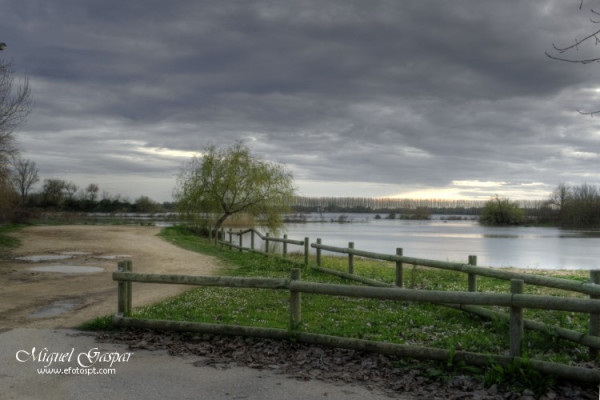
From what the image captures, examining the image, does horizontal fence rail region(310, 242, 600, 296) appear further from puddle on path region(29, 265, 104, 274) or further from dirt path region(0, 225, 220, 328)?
puddle on path region(29, 265, 104, 274)

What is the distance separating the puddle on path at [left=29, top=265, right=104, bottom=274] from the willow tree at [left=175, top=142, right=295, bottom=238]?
17632mm

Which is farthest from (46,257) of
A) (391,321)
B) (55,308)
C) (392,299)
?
(392,299)

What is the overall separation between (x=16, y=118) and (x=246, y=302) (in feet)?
71.7

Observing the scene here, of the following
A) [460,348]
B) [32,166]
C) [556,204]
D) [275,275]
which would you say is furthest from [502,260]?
[556,204]

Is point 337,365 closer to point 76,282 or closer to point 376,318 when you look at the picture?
point 376,318

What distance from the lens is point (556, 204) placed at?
123062mm

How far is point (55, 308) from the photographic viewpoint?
1077 cm

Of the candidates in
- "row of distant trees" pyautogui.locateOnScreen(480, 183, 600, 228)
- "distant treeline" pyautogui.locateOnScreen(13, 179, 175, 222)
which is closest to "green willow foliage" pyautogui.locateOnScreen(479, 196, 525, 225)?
"row of distant trees" pyautogui.locateOnScreen(480, 183, 600, 228)

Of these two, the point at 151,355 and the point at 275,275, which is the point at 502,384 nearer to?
the point at 151,355

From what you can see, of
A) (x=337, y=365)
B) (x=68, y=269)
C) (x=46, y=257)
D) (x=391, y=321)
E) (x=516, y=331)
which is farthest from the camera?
(x=46, y=257)

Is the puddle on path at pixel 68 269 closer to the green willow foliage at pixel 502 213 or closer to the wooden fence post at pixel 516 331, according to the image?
the wooden fence post at pixel 516 331

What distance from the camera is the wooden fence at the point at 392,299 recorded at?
20.5ft

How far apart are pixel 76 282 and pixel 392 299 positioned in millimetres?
10696

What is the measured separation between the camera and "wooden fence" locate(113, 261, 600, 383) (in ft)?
20.5
